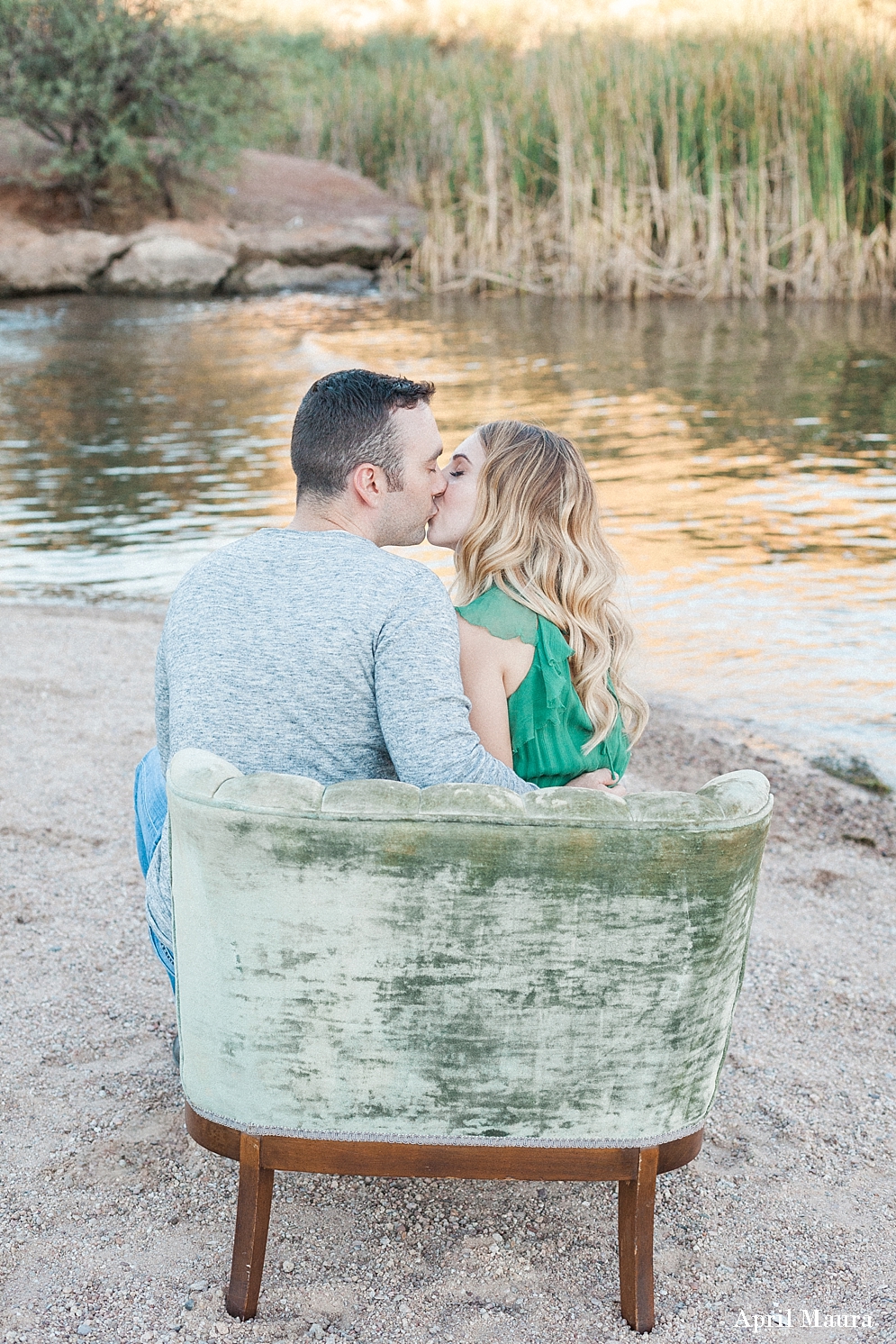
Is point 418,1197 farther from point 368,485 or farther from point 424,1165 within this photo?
point 368,485

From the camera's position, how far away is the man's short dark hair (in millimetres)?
2299

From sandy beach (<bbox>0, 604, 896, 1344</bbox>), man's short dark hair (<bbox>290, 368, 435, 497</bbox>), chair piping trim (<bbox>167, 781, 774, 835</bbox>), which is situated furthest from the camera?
man's short dark hair (<bbox>290, 368, 435, 497</bbox>)

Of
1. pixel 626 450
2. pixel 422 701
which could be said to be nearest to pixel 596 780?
pixel 422 701

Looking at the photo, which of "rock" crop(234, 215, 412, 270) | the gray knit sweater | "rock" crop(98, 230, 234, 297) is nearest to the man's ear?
the gray knit sweater

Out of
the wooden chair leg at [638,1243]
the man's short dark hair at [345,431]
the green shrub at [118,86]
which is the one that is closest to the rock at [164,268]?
the green shrub at [118,86]

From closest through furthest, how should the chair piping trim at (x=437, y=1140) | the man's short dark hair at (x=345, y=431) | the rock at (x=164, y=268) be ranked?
the chair piping trim at (x=437, y=1140)
the man's short dark hair at (x=345, y=431)
the rock at (x=164, y=268)

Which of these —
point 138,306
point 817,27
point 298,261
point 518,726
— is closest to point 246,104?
point 298,261

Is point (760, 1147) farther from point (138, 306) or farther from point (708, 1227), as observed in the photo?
point (138, 306)

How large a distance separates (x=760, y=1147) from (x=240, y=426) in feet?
31.1

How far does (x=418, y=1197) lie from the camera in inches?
94.0

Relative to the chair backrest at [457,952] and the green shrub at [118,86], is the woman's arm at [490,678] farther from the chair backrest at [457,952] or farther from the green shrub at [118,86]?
the green shrub at [118,86]

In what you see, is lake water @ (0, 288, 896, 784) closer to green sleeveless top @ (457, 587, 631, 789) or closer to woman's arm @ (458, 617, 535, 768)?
green sleeveless top @ (457, 587, 631, 789)

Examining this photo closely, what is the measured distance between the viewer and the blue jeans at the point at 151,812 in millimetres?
2453

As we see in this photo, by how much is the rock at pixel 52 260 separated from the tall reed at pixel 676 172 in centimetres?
555
